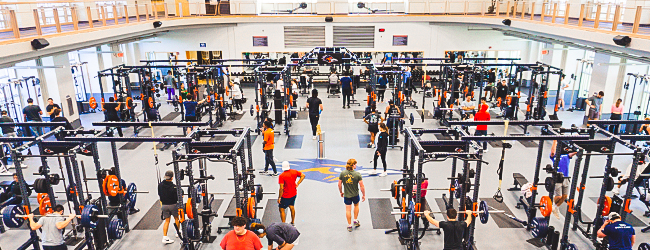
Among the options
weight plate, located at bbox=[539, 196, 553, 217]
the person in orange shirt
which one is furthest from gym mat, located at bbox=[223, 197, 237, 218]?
weight plate, located at bbox=[539, 196, 553, 217]

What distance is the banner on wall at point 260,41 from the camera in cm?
1814

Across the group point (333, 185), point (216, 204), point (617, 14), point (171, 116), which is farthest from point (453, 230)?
point (171, 116)

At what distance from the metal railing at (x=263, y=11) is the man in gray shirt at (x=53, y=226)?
432 centimetres

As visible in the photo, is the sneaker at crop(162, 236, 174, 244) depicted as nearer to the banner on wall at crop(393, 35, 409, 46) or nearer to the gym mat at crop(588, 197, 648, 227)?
the gym mat at crop(588, 197, 648, 227)

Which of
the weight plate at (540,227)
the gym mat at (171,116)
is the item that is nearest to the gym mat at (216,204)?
the weight plate at (540,227)

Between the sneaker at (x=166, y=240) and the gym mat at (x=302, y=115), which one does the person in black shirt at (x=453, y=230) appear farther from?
the gym mat at (x=302, y=115)

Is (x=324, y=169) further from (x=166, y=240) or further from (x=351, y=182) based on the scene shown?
(x=166, y=240)

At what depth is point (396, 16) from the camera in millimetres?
17672

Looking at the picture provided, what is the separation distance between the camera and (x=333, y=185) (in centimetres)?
830

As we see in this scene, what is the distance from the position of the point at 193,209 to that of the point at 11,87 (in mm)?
8747

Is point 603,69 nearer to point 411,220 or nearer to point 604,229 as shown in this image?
point 604,229

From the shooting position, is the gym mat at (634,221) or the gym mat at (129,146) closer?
the gym mat at (634,221)

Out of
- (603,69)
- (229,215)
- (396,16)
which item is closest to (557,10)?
(603,69)

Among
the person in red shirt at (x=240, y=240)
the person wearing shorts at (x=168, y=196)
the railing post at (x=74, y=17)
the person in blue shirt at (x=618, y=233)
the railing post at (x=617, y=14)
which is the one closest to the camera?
the person in red shirt at (x=240, y=240)
